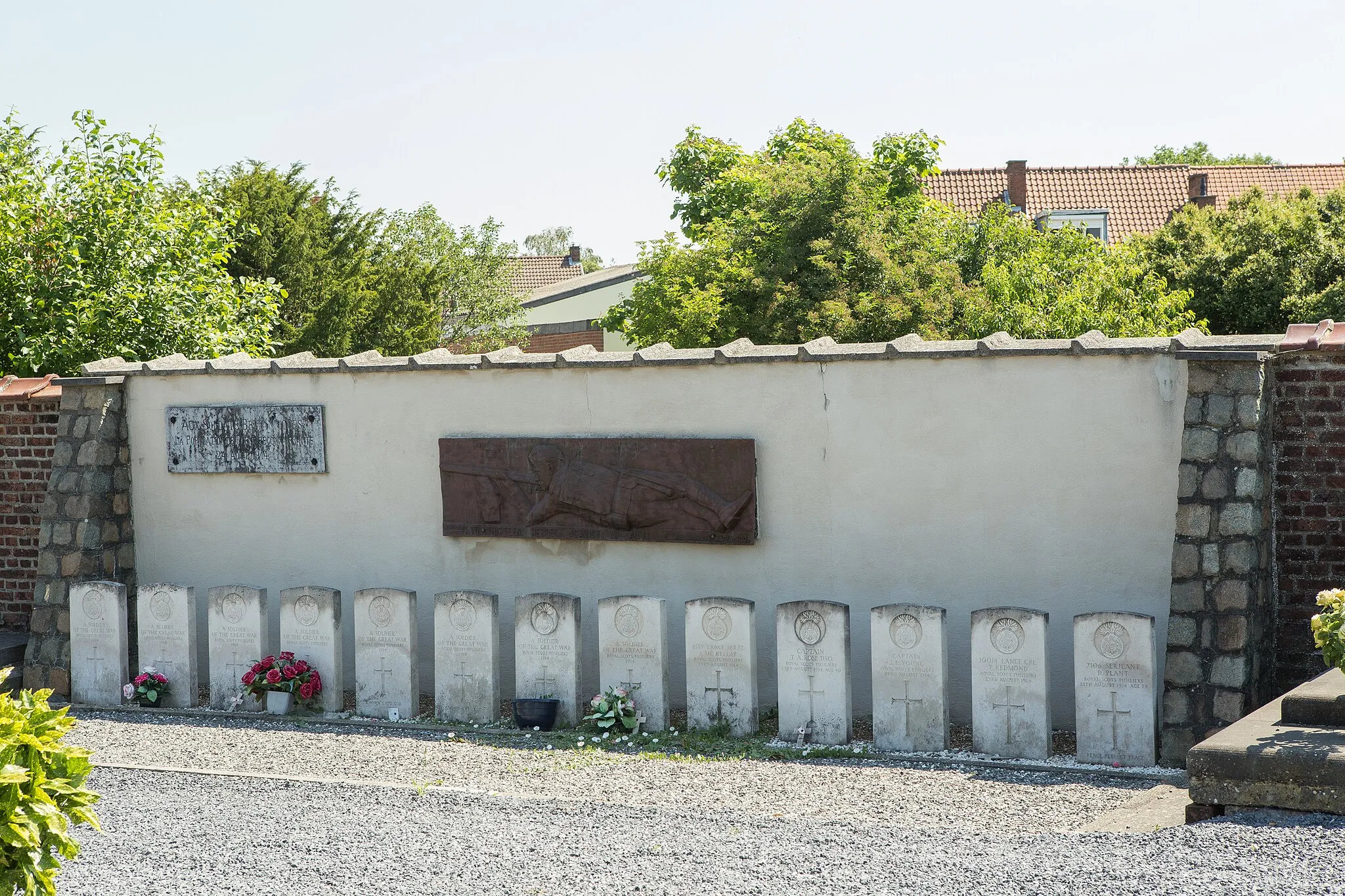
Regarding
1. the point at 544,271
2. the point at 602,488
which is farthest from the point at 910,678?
the point at 544,271

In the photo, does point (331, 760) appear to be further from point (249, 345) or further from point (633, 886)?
Answer: point (249, 345)

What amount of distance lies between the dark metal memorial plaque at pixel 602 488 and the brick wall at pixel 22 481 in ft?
11.6

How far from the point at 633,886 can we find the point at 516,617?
3.59 metres

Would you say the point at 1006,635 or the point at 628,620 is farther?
the point at 628,620

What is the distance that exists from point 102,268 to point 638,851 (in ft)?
30.4

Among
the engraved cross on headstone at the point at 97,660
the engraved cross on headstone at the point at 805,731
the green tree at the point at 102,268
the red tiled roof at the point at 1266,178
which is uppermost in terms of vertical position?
the red tiled roof at the point at 1266,178

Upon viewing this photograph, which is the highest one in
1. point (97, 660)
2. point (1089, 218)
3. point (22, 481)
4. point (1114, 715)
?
point (1089, 218)

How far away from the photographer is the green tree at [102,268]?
11953mm

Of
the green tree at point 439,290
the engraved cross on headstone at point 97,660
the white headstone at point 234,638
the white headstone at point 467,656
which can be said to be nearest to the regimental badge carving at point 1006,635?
the white headstone at point 467,656

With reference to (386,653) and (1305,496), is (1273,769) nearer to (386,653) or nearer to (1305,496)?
(1305,496)

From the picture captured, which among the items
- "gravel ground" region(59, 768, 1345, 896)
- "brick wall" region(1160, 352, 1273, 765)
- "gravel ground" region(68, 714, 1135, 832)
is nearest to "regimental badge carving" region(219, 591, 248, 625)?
"gravel ground" region(68, 714, 1135, 832)

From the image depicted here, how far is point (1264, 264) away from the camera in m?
19.5

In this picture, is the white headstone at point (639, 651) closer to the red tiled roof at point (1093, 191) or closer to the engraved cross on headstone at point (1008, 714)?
the engraved cross on headstone at point (1008, 714)

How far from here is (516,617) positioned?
26.9 ft
